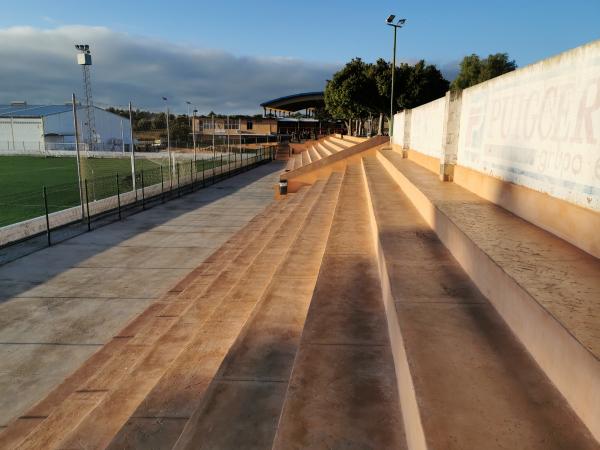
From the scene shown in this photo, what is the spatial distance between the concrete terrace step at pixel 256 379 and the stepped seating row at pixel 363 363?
0.05ft

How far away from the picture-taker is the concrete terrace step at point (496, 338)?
88.8 inches

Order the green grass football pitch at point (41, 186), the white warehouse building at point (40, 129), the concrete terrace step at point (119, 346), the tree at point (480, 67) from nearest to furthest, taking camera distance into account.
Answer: the concrete terrace step at point (119, 346), the green grass football pitch at point (41, 186), the tree at point (480, 67), the white warehouse building at point (40, 129)

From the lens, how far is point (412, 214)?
25.2ft

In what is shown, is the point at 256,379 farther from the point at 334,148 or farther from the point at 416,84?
the point at 416,84

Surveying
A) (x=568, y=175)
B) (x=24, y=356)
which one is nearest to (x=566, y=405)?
(x=568, y=175)

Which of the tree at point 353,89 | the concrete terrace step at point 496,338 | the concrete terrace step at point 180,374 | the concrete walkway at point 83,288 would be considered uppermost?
the tree at point 353,89

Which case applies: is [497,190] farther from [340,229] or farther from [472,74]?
[472,74]

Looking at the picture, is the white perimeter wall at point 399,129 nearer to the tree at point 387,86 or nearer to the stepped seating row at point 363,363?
the stepped seating row at point 363,363

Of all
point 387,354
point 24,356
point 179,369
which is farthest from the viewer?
point 24,356

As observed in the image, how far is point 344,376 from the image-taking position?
10.7 feet

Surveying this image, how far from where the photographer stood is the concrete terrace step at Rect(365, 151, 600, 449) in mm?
2256

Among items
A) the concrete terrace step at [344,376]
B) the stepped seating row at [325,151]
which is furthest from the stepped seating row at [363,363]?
the stepped seating row at [325,151]

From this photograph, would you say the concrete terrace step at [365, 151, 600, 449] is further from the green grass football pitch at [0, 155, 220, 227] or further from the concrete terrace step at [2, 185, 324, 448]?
the green grass football pitch at [0, 155, 220, 227]

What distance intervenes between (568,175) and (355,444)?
410 cm
